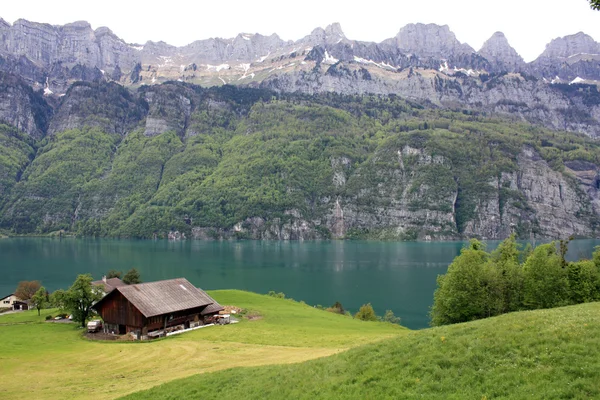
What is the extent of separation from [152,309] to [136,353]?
35.6 ft

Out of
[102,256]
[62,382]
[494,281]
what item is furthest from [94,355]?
[102,256]

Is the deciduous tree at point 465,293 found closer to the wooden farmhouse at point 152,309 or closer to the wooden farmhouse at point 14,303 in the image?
the wooden farmhouse at point 152,309

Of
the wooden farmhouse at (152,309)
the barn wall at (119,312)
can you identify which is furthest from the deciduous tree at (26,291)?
the barn wall at (119,312)

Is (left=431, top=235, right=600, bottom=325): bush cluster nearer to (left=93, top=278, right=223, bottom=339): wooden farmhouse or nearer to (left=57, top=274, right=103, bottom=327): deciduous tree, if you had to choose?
(left=93, top=278, right=223, bottom=339): wooden farmhouse

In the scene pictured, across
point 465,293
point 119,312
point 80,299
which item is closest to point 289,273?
point 80,299

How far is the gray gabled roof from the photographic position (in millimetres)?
43750

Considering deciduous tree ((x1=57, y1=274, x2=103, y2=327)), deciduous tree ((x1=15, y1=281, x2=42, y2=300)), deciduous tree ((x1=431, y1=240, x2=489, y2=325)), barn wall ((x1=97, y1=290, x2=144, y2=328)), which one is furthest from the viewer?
deciduous tree ((x1=15, y1=281, x2=42, y2=300))

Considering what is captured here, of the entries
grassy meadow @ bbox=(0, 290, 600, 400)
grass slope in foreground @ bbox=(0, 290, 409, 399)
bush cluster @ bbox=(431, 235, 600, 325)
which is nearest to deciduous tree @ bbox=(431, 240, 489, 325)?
bush cluster @ bbox=(431, 235, 600, 325)

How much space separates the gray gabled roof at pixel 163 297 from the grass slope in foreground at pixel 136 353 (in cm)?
370

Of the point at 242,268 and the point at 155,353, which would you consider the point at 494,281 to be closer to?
the point at 155,353

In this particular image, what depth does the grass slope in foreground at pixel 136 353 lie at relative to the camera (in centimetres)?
2425

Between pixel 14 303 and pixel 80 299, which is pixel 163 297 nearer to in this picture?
pixel 80 299

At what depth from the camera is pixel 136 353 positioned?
3297 centimetres

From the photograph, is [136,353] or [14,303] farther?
[14,303]
